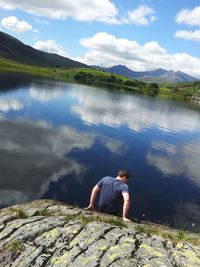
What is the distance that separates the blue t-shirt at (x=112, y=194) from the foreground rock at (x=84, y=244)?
144 cm

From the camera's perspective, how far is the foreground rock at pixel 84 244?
12383 mm

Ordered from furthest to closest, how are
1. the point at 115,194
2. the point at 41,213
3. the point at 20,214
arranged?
1. the point at 115,194
2. the point at 41,213
3. the point at 20,214

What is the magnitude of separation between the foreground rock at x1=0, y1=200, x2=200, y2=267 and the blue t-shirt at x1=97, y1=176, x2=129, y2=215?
1445mm

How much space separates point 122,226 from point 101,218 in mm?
1138

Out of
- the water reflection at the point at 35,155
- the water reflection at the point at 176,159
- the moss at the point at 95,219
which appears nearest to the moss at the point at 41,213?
the moss at the point at 95,219

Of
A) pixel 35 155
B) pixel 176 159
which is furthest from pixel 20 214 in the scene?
pixel 176 159

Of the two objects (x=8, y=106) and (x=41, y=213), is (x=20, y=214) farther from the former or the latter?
(x=8, y=106)

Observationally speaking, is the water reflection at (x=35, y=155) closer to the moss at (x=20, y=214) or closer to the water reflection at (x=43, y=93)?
the moss at (x=20, y=214)

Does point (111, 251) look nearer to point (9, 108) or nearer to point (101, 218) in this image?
point (101, 218)

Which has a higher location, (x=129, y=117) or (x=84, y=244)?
(x=84, y=244)

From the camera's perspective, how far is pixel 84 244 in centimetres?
1366

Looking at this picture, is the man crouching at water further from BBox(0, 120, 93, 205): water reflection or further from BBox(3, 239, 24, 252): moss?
BBox(0, 120, 93, 205): water reflection

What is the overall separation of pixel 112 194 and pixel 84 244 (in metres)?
5.12

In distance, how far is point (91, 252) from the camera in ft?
42.5
